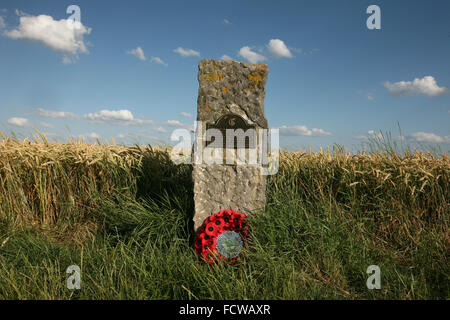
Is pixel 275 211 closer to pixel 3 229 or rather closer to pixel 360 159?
pixel 360 159

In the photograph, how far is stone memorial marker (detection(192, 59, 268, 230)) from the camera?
142 inches

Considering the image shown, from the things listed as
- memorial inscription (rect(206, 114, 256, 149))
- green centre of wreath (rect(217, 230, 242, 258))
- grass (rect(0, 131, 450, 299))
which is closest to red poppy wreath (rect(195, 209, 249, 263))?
green centre of wreath (rect(217, 230, 242, 258))

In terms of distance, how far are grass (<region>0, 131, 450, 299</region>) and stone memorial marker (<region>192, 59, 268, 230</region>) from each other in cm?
26

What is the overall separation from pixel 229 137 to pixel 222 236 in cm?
113

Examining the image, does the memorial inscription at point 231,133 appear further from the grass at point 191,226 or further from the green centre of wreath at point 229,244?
the green centre of wreath at point 229,244

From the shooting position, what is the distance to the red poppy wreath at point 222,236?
312cm

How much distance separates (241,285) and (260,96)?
210 cm

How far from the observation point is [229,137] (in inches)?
143

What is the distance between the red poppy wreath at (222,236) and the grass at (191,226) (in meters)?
0.12

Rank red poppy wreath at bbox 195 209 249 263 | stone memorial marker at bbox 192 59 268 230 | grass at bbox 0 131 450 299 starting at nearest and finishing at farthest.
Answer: grass at bbox 0 131 450 299 → red poppy wreath at bbox 195 209 249 263 → stone memorial marker at bbox 192 59 268 230

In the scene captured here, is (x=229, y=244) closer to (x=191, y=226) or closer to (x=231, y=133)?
(x=191, y=226)

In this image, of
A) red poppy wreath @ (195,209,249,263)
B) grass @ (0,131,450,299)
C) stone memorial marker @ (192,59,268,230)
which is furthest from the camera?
stone memorial marker @ (192,59,268,230)

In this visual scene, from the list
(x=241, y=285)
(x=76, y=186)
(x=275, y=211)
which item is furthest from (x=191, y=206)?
(x=76, y=186)

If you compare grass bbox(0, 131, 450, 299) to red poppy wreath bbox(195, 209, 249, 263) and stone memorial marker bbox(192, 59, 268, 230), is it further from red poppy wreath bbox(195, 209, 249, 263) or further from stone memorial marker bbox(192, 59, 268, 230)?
stone memorial marker bbox(192, 59, 268, 230)
